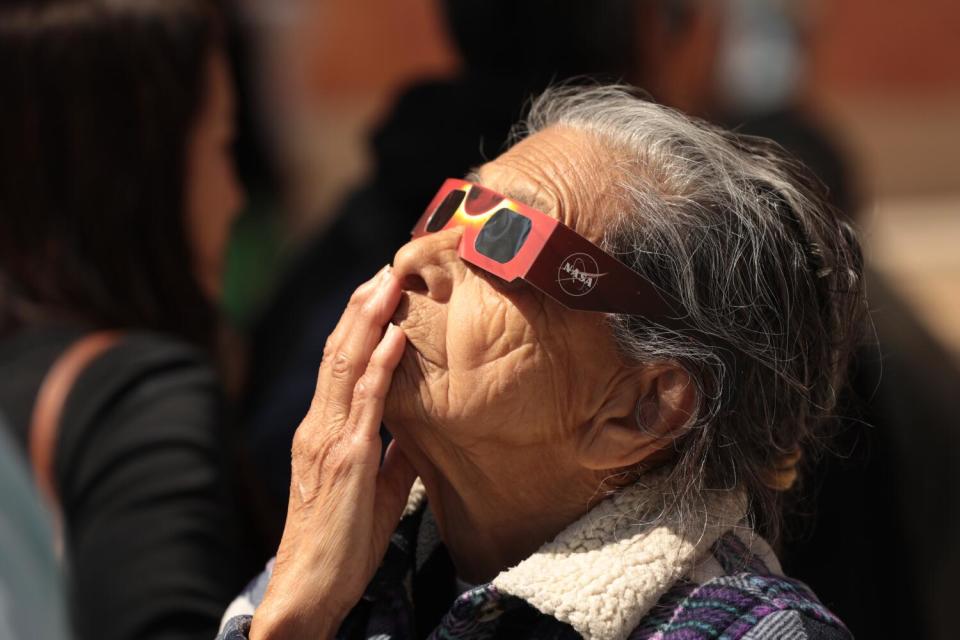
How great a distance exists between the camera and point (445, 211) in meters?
1.91

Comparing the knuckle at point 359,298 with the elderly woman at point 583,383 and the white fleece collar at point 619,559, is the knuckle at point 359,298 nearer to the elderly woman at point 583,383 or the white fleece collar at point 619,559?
the elderly woman at point 583,383

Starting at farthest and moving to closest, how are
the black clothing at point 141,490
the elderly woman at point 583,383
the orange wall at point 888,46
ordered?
the orange wall at point 888,46 → the black clothing at point 141,490 → the elderly woman at point 583,383

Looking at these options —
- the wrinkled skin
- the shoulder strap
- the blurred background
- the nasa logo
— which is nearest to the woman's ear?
the wrinkled skin

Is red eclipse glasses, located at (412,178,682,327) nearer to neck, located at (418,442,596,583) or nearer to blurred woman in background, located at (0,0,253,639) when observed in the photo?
neck, located at (418,442,596,583)

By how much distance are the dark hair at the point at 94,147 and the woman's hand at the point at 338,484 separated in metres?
1.27

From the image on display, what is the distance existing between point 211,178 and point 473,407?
166cm

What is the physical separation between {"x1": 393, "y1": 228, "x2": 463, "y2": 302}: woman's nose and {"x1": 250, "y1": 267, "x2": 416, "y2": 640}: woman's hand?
3 cm

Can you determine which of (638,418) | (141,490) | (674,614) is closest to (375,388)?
(638,418)

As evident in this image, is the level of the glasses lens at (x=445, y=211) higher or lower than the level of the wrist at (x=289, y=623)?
higher

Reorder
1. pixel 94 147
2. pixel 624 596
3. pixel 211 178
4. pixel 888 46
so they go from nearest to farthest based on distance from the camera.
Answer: pixel 624 596, pixel 94 147, pixel 211 178, pixel 888 46

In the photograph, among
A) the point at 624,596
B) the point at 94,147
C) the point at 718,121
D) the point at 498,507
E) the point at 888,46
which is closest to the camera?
the point at 624,596

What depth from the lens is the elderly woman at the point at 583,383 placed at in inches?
69.3

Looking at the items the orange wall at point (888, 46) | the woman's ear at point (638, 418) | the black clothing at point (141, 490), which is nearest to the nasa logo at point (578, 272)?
the woman's ear at point (638, 418)

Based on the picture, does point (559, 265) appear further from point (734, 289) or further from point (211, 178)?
point (211, 178)
